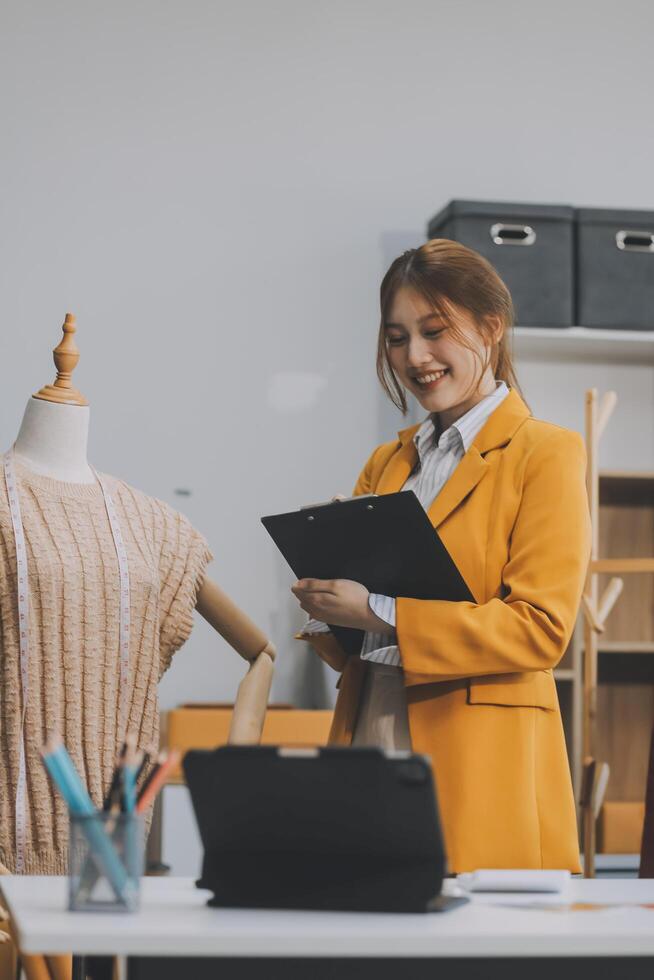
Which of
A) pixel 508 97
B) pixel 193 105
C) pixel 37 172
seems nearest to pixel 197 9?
pixel 193 105

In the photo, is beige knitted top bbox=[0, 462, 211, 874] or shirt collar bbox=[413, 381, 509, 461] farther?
shirt collar bbox=[413, 381, 509, 461]

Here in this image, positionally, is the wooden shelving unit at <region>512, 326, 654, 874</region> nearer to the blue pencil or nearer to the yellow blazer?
the yellow blazer

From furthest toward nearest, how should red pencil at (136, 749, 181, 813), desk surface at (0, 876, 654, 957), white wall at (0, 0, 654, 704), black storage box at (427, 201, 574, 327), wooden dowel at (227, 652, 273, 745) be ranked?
white wall at (0, 0, 654, 704) → black storage box at (427, 201, 574, 327) → wooden dowel at (227, 652, 273, 745) → red pencil at (136, 749, 181, 813) → desk surface at (0, 876, 654, 957)

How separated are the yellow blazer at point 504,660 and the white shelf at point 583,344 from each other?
1638mm

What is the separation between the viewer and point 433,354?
1882 mm

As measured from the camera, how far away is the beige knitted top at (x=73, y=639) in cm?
167

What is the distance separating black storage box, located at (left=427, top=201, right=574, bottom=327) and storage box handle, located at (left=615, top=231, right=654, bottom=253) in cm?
13

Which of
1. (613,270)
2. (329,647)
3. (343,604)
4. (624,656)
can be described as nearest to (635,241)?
(613,270)

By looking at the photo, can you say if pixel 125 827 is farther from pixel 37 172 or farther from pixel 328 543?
pixel 37 172

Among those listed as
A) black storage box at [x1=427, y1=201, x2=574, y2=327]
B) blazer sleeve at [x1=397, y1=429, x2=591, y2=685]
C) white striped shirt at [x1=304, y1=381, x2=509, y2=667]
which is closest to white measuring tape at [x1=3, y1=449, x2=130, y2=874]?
white striped shirt at [x1=304, y1=381, x2=509, y2=667]

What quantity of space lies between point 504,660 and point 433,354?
0.48 m

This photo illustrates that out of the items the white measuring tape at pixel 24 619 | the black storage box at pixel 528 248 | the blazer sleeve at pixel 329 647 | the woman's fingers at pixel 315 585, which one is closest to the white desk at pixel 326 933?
the white measuring tape at pixel 24 619

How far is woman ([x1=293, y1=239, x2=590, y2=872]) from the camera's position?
166cm

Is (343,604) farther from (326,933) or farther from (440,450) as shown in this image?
(326,933)
